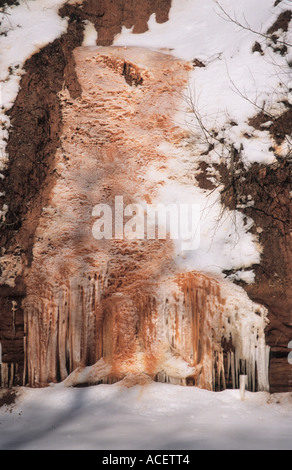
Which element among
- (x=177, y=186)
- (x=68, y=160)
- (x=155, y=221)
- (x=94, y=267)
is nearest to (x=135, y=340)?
(x=94, y=267)

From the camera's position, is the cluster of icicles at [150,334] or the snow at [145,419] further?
the cluster of icicles at [150,334]

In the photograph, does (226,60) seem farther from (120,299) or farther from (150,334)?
(150,334)

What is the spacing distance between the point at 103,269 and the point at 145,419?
1.98 meters

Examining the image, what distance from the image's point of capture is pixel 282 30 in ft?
23.0

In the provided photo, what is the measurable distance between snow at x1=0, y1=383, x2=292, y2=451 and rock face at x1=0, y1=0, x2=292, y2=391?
A: 0.70 feet

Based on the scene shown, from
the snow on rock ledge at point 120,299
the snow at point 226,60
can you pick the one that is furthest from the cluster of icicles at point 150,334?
the snow at point 226,60

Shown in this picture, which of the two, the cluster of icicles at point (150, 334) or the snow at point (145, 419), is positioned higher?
the cluster of icicles at point (150, 334)

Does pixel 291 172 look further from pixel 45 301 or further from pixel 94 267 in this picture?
pixel 45 301

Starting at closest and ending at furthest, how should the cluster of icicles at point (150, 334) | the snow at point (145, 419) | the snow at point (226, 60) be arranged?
the snow at point (145, 419) → the cluster of icicles at point (150, 334) → the snow at point (226, 60)

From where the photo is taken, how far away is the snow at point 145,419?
474 cm

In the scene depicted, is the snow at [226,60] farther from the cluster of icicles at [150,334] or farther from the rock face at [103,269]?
the cluster of icicles at [150,334]

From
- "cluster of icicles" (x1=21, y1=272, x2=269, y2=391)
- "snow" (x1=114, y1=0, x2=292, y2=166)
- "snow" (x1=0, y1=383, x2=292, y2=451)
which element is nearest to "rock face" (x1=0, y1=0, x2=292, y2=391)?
"cluster of icicles" (x1=21, y1=272, x2=269, y2=391)

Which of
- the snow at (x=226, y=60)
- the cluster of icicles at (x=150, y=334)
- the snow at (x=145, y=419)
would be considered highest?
the snow at (x=226, y=60)

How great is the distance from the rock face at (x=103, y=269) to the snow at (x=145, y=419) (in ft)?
0.70
